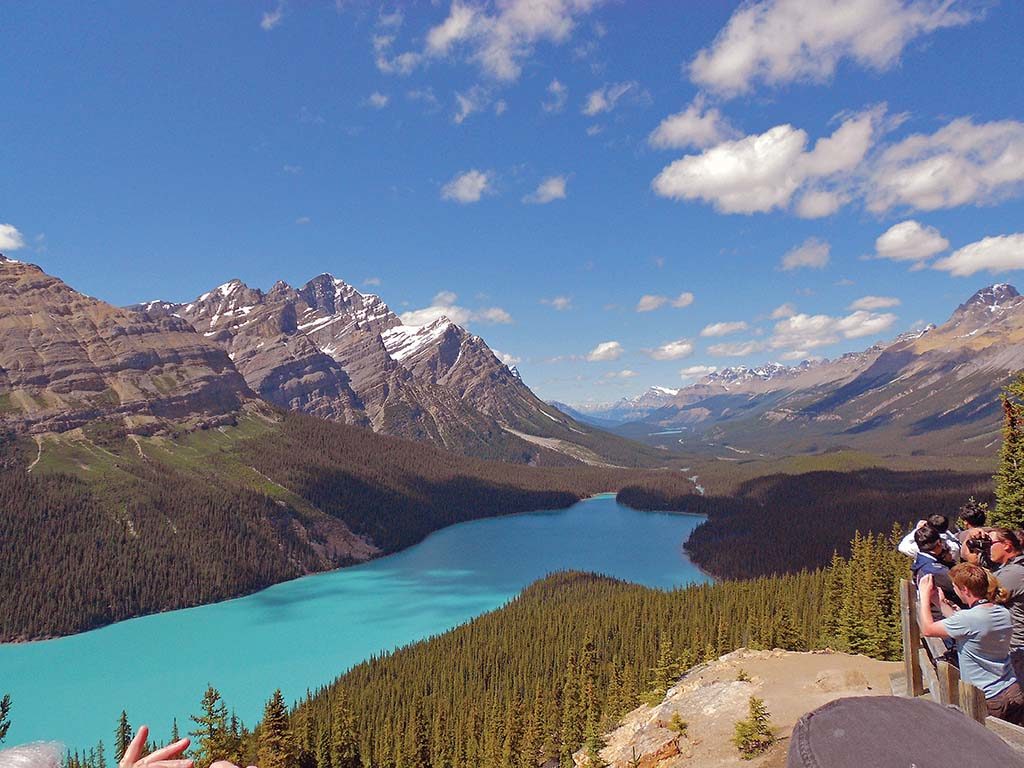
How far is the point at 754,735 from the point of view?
18.2 m

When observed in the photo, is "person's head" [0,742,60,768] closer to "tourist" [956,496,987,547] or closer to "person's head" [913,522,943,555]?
"person's head" [913,522,943,555]

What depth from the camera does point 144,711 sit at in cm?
8169

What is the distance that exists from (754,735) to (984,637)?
14.0m

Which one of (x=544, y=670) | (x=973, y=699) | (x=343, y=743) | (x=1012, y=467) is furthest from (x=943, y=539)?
(x=544, y=670)

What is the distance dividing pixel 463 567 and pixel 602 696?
394 feet

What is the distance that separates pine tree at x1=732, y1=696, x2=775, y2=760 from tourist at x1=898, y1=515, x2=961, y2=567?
10620 millimetres

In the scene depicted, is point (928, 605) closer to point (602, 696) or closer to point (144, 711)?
point (602, 696)

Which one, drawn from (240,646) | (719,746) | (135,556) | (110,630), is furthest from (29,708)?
(719,746)

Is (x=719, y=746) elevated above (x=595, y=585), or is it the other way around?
(x=719, y=746)

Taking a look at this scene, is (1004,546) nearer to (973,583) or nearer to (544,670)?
(973,583)

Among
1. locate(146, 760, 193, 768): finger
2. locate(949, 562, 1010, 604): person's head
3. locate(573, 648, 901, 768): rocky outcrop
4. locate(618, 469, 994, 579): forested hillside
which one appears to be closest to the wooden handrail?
locate(949, 562, 1010, 604): person's head

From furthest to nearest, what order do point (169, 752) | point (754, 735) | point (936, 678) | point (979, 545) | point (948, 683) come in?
point (754, 735), point (979, 545), point (936, 678), point (948, 683), point (169, 752)

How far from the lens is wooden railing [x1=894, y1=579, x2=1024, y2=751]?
21.3 ft

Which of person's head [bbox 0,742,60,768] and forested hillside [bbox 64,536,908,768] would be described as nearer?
person's head [bbox 0,742,60,768]
